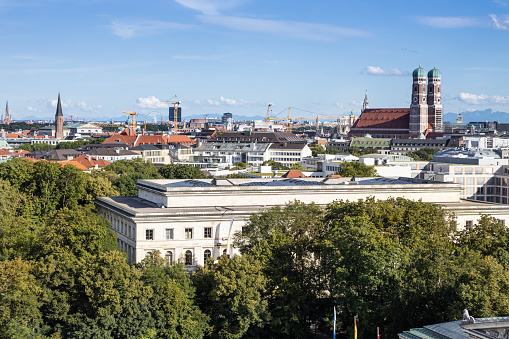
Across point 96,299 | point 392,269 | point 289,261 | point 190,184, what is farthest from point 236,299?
point 190,184

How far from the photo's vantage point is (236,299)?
59.4 meters

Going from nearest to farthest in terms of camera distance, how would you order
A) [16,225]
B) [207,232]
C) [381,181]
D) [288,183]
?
[207,232] → [16,225] → [288,183] → [381,181]

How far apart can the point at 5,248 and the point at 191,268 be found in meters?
18.1

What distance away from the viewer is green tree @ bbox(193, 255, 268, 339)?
59.3 meters

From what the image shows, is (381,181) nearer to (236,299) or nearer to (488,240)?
(488,240)

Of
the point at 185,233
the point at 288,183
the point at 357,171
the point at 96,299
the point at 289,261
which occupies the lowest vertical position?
the point at 96,299

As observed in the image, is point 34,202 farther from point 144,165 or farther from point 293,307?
point 144,165

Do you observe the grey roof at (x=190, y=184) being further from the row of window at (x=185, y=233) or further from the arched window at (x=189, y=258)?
the arched window at (x=189, y=258)

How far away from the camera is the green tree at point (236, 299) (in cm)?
5928

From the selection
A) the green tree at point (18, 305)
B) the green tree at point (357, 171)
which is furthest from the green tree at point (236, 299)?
the green tree at point (357, 171)

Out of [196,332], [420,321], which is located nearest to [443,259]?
[420,321]

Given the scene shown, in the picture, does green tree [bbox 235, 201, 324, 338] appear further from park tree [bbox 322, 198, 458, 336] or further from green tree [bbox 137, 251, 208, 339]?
green tree [bbox 137, 251, 208, 339]

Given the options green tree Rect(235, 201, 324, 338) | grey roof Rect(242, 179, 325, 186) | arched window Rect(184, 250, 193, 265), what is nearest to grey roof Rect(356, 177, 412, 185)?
grey roof Rect(242, 179, 325, 186)

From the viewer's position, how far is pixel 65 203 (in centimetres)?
9775
